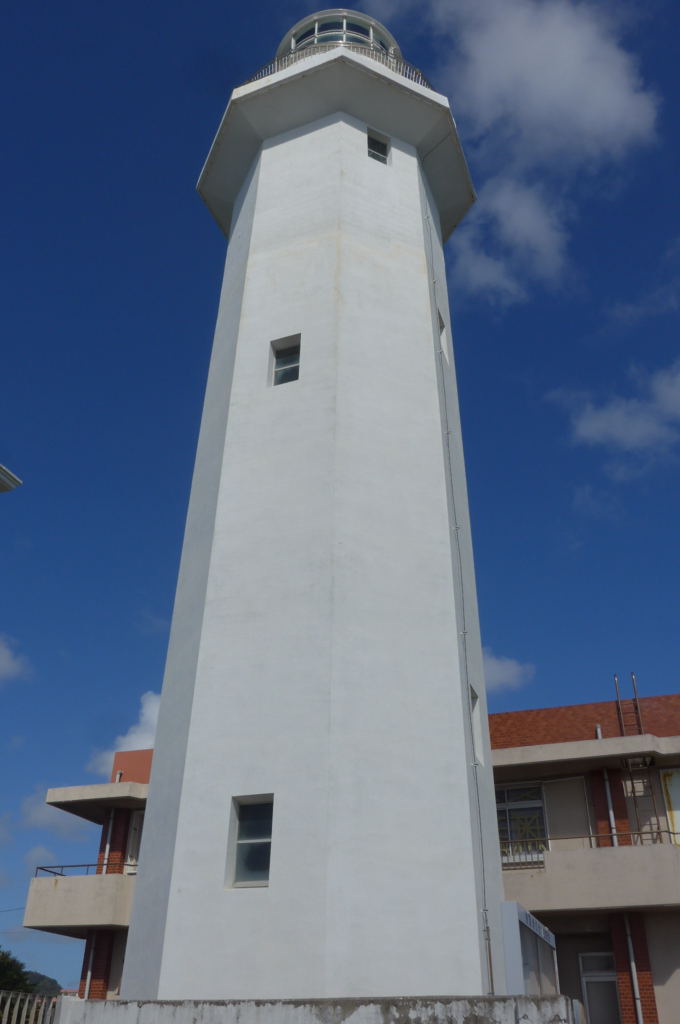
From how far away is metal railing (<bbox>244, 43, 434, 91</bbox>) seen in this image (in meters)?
20.3

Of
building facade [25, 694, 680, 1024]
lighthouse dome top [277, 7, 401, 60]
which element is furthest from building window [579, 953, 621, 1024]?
lighthouse dome top [277, 7, 401, 60]

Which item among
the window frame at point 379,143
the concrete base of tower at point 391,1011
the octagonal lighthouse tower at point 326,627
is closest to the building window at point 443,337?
the octagonal lighthouse tower at point 326,627

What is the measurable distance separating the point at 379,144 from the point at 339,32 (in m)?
4.35

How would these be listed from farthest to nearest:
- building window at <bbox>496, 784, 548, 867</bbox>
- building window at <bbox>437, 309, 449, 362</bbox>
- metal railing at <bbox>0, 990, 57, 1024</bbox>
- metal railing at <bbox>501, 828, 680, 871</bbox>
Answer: building window at <bbox>496, 784, 548, 867</bbox> < metal railing at <bbox>501, 828, 680, 871</bbox> < building window at <bbox>437, 309, 449, 362</bbox> < metal railing at <bbox>0, 990, 57, 1024</bbox>

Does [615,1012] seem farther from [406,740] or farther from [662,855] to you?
[406,740]

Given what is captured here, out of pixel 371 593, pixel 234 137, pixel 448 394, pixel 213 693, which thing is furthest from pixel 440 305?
pixel 213 693

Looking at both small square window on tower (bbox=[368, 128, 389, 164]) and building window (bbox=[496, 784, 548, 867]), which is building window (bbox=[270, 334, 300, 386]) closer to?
small square window on tower (bbox=[368, 128, 389, 164])

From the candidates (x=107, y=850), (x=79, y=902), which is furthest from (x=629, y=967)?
(x=107, y=850)

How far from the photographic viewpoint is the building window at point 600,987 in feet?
69.8

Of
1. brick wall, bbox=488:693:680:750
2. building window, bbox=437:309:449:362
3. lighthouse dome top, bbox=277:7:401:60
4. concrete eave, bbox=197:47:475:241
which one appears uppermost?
lighthouse dome top, bbox=277:7:401:60

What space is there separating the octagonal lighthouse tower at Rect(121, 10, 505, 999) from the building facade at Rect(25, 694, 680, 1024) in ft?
25.5

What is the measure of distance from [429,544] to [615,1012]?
1426 centimetres

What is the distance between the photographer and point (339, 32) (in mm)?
22359

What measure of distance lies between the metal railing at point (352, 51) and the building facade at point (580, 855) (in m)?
17.0
